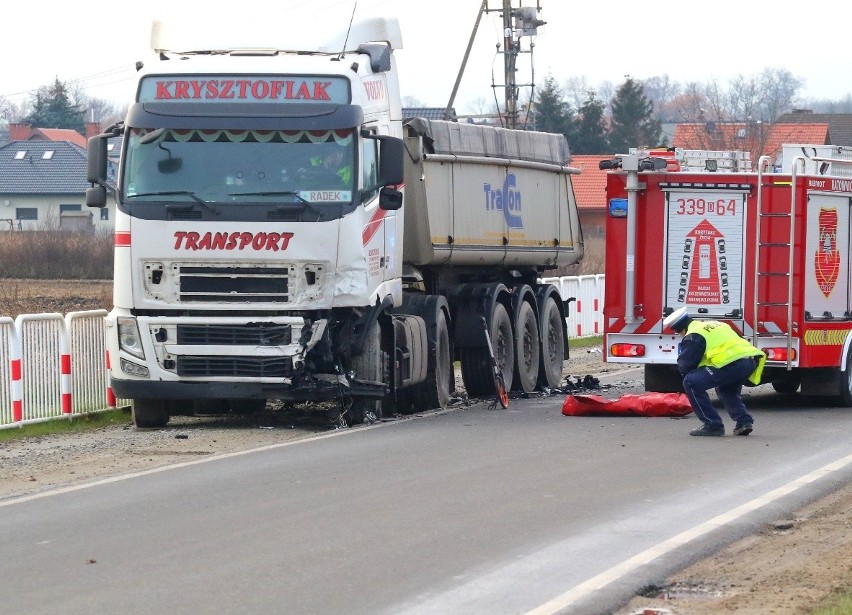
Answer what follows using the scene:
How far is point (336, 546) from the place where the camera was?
8297mm

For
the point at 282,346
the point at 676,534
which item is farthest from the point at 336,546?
the point at 282,346

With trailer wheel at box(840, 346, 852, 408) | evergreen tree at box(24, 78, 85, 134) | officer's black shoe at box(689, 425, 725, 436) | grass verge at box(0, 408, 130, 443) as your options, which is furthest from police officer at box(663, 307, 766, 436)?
evergreen tree at box(24, 78, 85, 134)

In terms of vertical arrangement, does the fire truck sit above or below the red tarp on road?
above

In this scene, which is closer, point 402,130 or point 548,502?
point 548,502

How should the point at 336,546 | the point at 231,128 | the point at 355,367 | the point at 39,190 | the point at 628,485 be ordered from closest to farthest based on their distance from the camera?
the point at 336,546
the point at 628,485
the point at 231,128
the point at 355,367
the point at 39,190

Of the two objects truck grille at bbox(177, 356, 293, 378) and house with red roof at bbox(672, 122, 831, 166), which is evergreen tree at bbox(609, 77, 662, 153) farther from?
truck grille at bbox(177, 356, 293, 378)

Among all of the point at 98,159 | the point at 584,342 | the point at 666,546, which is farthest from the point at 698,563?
the point at 584,342

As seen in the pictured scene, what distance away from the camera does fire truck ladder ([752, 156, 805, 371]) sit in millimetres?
16828

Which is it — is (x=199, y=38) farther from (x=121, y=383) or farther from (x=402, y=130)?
(x=121, y=383)

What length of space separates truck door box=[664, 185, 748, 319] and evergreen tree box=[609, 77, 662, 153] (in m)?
66.6

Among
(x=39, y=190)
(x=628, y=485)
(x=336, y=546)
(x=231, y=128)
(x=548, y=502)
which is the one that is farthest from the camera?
(x=39, y=190)

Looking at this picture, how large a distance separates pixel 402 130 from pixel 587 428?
4.19 meters

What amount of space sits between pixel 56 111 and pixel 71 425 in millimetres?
95909

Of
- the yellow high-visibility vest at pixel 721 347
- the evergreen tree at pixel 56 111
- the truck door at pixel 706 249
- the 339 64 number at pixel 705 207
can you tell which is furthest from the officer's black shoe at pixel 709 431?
the evergreen tree at pixel 56 111
